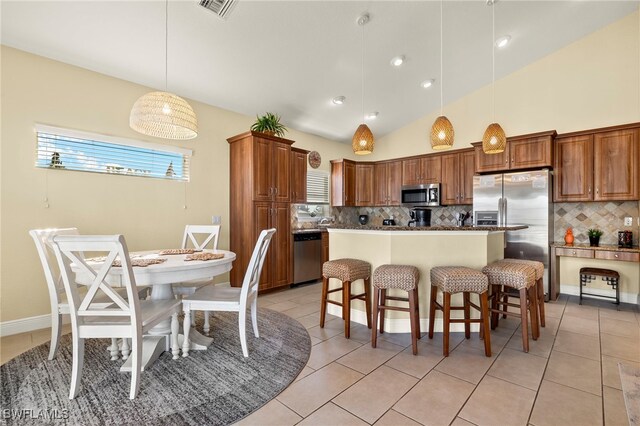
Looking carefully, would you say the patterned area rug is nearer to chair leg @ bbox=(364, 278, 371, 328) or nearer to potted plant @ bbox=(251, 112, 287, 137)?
chair leg @ bbox=(364, 278, 371, 328)

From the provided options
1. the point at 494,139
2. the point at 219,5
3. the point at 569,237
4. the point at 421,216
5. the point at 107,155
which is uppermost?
the point at 219,5

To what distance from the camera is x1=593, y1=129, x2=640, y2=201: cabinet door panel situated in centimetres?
374

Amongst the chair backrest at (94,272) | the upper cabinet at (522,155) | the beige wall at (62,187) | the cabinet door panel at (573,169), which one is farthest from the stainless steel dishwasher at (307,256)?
the cabinet door panel at (573,169)

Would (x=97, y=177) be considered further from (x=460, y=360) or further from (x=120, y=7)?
(x=460, y=360)

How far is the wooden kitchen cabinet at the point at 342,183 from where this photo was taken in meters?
6.08

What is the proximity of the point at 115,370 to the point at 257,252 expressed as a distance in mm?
1322

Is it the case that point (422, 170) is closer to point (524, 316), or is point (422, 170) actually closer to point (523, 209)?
point (523, 209)

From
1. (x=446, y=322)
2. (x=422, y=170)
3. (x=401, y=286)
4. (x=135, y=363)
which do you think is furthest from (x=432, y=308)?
(x=422, y=170)

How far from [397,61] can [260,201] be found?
2.70 metres

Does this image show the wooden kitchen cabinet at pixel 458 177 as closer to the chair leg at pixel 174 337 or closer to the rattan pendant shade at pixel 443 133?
the rattan pendant shade at pixel 443 133

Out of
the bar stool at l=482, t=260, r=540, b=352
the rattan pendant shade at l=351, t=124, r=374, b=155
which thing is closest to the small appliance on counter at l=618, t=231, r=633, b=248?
the bar stool at l=482, t=260, r=540, b=352

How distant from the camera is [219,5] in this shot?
8.94 ft

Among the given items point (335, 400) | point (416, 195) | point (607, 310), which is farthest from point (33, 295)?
point (607, 310)

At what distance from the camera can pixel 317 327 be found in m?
3.08
